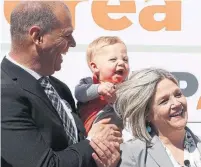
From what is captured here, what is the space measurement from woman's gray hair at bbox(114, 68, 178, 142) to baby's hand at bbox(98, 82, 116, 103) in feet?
1.20

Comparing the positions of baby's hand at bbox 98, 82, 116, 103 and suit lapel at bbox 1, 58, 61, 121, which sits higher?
suit lapel at bbox 1, 58, 61, 121

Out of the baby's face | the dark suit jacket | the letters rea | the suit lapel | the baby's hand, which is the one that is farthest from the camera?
the letters rea

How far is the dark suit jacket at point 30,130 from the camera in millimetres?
1785

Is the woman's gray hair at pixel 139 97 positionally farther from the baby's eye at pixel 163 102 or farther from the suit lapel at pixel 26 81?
the suit lapel at pixel 26 81

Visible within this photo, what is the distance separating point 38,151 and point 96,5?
4.44 ft

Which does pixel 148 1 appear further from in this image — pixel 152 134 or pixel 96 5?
pixel 152 134

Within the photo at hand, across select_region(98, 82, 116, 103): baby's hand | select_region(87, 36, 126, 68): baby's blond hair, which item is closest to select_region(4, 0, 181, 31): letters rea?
select_region(87, 36, 126, 68): baby's blond hair

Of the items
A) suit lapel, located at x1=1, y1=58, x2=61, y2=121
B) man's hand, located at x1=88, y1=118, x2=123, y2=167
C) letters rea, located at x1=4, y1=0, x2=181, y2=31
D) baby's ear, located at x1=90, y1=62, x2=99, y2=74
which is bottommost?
man's hand, located at x1=88, y1=118, x2=123, y2=167

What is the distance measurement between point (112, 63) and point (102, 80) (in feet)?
0.37

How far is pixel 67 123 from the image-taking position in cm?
204

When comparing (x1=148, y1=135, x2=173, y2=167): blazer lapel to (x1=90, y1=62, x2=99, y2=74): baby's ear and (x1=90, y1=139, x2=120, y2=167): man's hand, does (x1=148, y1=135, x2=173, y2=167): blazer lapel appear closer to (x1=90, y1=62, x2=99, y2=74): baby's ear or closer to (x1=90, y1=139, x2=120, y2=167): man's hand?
(x1=90, y1=139, x2=120, y2=167): man's hand

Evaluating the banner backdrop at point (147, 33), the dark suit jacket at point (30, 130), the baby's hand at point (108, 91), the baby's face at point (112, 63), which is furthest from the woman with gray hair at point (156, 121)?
the banner backdrop at point (147, 33)

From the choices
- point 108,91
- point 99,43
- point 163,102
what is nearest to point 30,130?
point 163,102

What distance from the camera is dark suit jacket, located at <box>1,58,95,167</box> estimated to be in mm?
1785
